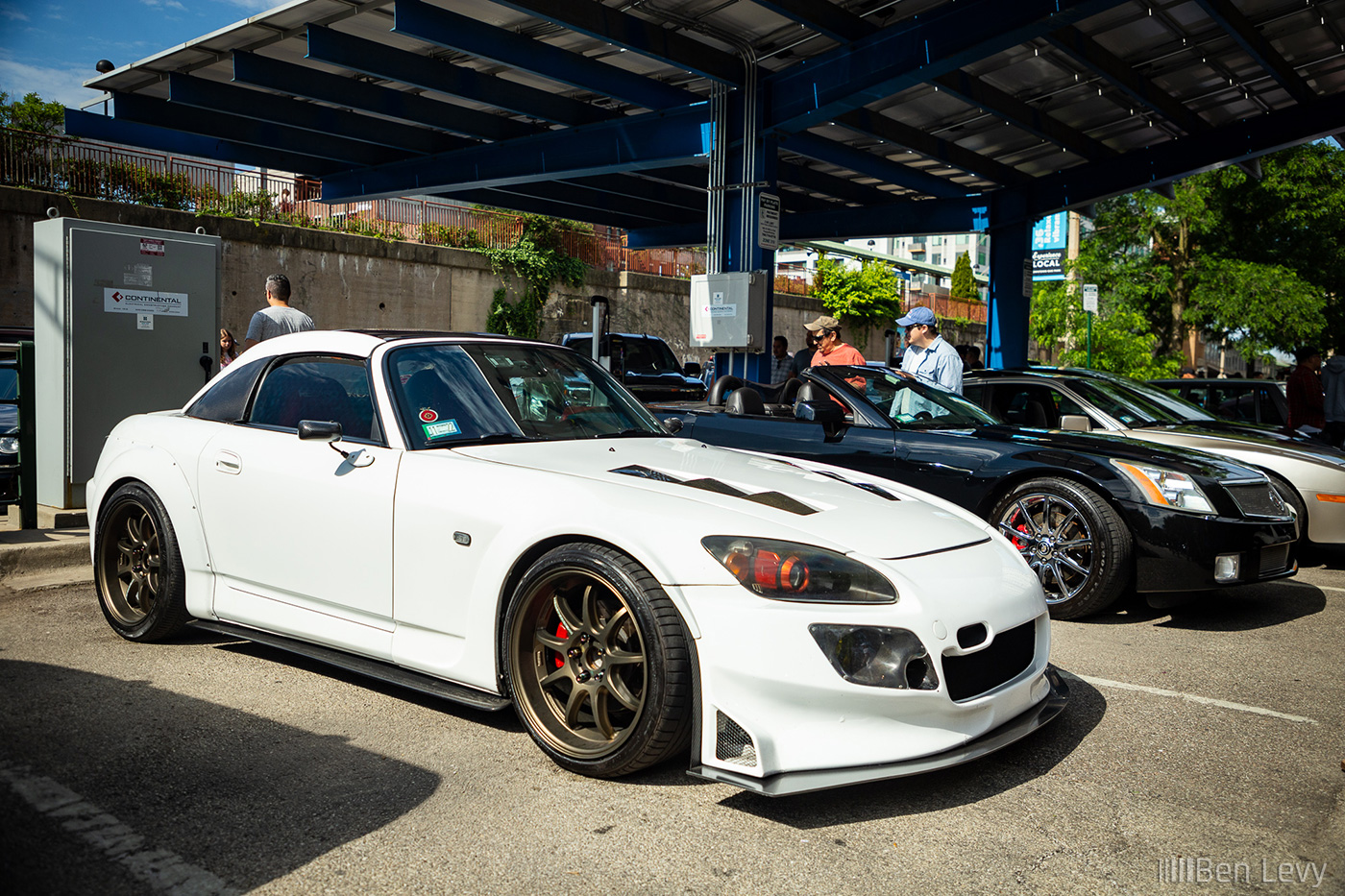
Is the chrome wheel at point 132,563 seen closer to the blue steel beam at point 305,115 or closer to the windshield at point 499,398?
the windshield at point 499,398

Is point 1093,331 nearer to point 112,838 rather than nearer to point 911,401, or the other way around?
point 911,401

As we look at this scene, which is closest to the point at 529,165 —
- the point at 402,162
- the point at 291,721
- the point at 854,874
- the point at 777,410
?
the point at 402,162

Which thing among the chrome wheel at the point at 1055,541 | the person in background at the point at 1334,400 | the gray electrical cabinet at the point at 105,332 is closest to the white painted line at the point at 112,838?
the chrome wheel at the point at 1055,541

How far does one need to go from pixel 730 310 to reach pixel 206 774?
961 centimetres

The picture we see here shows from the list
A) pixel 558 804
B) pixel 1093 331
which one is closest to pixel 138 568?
pixel 558 804

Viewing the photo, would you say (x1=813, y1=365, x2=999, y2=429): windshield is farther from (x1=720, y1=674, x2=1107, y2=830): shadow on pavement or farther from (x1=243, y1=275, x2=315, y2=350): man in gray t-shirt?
(x1=243, y1=275, x2=315, y2=350): man in gray t-shirt

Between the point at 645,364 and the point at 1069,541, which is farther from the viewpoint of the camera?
the point at 645,364

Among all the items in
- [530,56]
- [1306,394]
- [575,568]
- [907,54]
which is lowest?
[575,568]

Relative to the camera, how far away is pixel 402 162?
17.2 meters

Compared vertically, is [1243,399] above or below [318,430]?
above

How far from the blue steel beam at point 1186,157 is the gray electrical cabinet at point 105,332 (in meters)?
Answer: 12.6

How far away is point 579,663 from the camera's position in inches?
→ 126

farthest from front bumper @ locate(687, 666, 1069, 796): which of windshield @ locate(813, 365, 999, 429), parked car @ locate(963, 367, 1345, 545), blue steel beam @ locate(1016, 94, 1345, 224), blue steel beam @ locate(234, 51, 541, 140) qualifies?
blue steel beam @ locate(1016, 94, 1345, 224)

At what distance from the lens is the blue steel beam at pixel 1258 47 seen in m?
9.84
